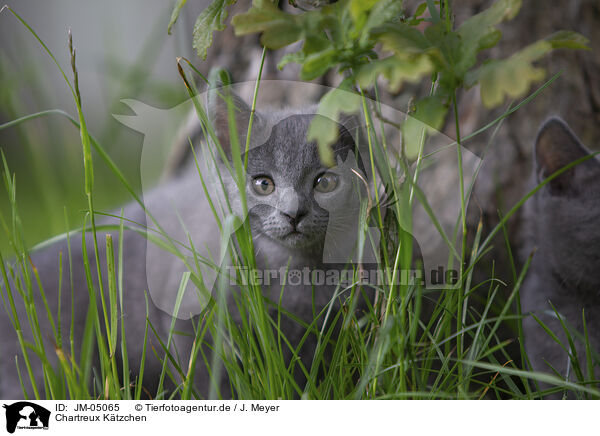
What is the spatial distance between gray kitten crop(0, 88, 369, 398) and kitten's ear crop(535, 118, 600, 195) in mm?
403

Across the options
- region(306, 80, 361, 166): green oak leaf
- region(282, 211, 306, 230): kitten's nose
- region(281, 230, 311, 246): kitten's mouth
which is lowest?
region(281, 230, 311, 246): kitten's mouth

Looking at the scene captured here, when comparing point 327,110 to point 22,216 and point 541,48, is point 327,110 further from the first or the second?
point 22,216

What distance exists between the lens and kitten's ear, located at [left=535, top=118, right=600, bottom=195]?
107 cm

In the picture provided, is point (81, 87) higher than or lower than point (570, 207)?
higher

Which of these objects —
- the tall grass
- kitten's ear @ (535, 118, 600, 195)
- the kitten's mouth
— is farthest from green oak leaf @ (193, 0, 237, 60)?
kitten's ear @ (535, 118, 600, 195)

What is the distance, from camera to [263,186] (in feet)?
3.28

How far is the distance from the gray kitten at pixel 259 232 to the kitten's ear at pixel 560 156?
1.32 feet

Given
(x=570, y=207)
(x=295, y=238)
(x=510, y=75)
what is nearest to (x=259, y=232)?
(x=295, y=238)

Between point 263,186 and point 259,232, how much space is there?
9 centimetres

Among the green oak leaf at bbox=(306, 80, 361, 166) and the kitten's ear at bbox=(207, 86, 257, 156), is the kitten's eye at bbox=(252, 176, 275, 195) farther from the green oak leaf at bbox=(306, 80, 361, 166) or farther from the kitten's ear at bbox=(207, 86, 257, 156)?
the green oak leaf at bbox=(306, 80, 361, 166)

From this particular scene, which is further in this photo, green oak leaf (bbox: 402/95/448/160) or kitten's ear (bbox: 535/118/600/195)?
kitten's ear (bbox: 535/118/600/195)

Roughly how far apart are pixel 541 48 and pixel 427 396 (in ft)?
1.78

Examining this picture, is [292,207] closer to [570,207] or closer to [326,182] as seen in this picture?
[326,182]
